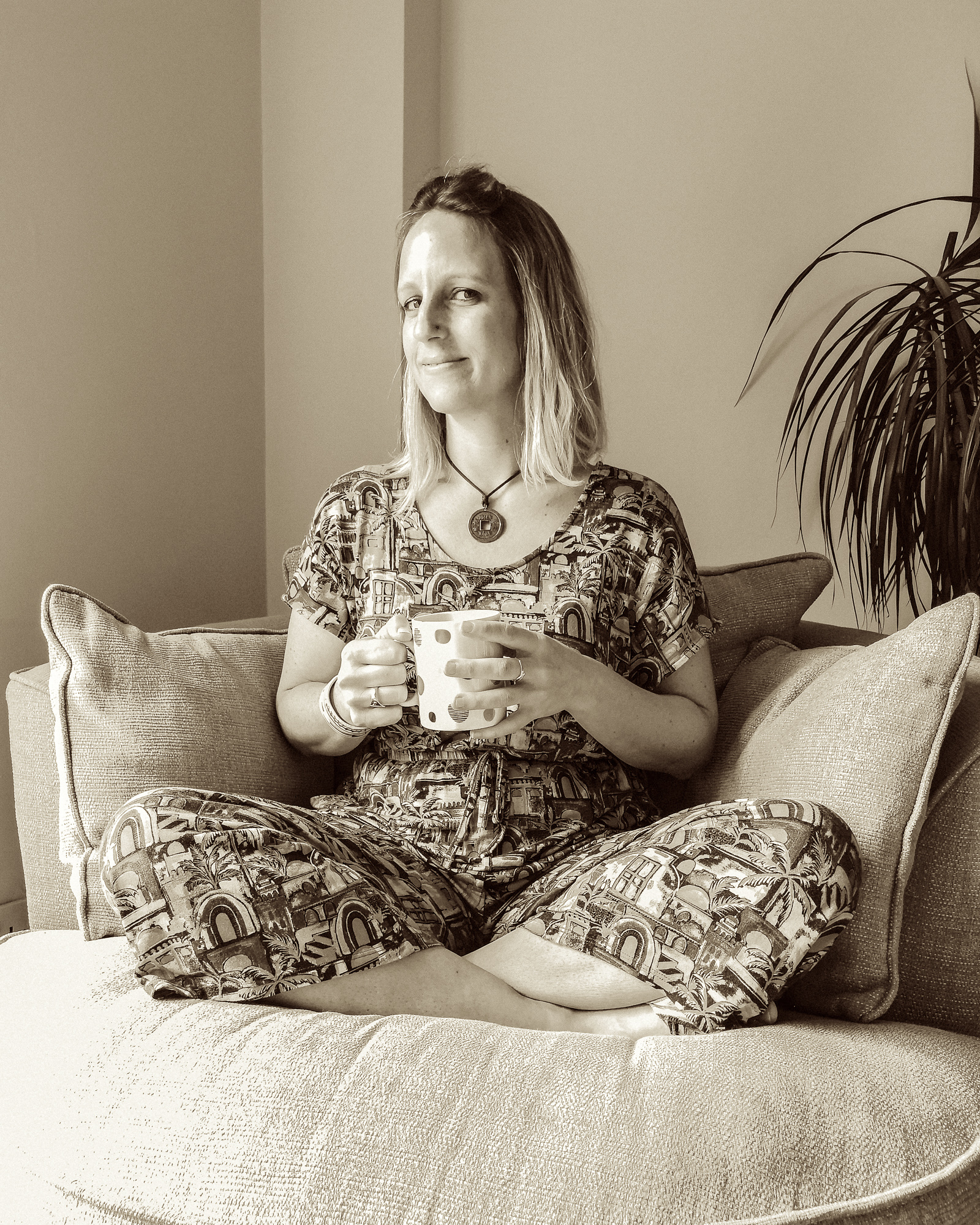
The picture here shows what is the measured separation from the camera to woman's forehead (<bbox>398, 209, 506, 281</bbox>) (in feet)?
4.94

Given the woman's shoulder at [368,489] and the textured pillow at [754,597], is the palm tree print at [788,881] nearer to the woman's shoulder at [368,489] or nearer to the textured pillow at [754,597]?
the textured pillow at [754,597]

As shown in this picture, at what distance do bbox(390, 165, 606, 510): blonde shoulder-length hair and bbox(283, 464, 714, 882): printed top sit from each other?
0.05 meters

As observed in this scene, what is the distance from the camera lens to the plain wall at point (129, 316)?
1.80m

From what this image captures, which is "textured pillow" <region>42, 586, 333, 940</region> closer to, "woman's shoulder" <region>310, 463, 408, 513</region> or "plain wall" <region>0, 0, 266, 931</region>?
"woman's shoulder" <region>310, 463, 408, 513</region>

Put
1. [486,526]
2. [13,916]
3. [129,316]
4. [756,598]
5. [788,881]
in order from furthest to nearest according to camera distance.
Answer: [129,316], [13,916], [756,598], [486,526], [788,881]

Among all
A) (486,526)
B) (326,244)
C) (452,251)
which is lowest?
(486,526)

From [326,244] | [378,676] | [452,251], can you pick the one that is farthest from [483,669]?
[326,244]

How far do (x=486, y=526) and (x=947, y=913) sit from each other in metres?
0.74

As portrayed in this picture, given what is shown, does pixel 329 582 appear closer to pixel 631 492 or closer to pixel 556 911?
pixel 631 492

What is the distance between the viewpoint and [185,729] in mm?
1408

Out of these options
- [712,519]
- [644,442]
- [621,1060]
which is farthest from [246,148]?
[621,1060]

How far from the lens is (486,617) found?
1.13 meters

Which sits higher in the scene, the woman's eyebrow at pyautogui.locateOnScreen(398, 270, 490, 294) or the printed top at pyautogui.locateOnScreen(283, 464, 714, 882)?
the woman's eyebrow at pyautogui.locateOnScreen(398, 270, 490, 294)

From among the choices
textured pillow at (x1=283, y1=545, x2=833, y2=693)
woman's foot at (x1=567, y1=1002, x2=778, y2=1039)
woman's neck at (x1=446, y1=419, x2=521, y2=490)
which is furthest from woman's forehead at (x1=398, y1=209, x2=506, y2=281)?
woman's foot at (x1=567, y1=1002, x2=778, y2=1039)
